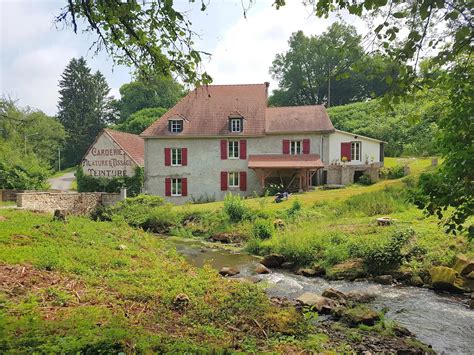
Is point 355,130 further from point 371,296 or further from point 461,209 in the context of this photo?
point 461,209

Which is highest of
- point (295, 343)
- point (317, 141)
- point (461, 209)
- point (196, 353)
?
point (317, 141)

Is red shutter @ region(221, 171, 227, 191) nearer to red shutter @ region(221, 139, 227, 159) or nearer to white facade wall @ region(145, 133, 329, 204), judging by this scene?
white facade wall @ region(145, 133, 329, 204)

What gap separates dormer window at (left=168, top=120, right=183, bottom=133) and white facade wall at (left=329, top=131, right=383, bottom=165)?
1136cm

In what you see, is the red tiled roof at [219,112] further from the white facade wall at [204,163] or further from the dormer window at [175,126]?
the white facade wall at [204,163]

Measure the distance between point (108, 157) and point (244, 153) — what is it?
11110 mm

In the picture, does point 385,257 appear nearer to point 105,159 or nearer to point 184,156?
point 184,156

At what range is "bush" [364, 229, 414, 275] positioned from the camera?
38.0 feet

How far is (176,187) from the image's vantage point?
97.3 feet

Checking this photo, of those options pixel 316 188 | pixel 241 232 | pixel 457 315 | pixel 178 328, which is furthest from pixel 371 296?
pixel 316 188

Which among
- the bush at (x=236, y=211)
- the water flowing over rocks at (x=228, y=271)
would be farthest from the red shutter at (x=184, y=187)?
the water flowing over rocks at (x=228, y=271)

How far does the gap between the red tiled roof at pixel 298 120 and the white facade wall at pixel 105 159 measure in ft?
38.8

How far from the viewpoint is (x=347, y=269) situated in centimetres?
1175

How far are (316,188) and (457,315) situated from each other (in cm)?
1922

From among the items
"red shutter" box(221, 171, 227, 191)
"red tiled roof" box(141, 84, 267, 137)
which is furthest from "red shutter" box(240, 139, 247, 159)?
"red shutter" box(221, 171, 227, 191)
